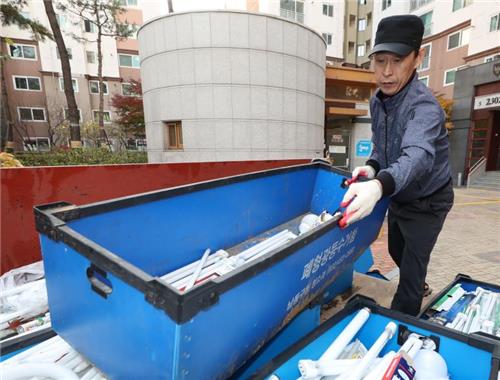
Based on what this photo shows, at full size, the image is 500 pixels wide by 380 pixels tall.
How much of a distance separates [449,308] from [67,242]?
8.17 ft

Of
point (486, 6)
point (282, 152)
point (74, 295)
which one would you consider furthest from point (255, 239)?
point (486, 6)

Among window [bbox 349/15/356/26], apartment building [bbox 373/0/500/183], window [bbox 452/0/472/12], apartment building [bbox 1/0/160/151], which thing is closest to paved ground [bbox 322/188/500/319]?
apartment building [bbox 373/0/500/183]

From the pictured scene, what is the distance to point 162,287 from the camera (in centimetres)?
77

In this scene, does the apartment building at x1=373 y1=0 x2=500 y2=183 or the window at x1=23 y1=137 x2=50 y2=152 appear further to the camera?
the window at x1=23 y1=137 x2=50 y2=152

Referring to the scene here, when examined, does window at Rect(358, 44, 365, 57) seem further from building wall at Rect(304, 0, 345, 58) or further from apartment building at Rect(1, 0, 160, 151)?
apartment building at Rect(1, 0, 160, 151)

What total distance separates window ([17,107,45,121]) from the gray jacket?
1117 inches

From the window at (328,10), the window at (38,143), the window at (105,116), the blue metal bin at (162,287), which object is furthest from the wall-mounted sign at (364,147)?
the window at (38,143)

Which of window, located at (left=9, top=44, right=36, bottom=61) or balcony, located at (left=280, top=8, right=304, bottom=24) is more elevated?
balcony, located at (left=280, top=8, right=304, bottom=24)

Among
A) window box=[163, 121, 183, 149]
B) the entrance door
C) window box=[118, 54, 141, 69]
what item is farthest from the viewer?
window box=[118, 54, 141, 69]

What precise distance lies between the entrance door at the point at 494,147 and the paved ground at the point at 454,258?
9.23 m

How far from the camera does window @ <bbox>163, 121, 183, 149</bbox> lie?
11.5 metres

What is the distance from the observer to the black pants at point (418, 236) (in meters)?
1.90

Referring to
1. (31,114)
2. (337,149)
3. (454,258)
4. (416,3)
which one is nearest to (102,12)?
(31,114)

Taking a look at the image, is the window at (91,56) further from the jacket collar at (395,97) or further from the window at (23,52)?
the jacket collar at (395,97)
